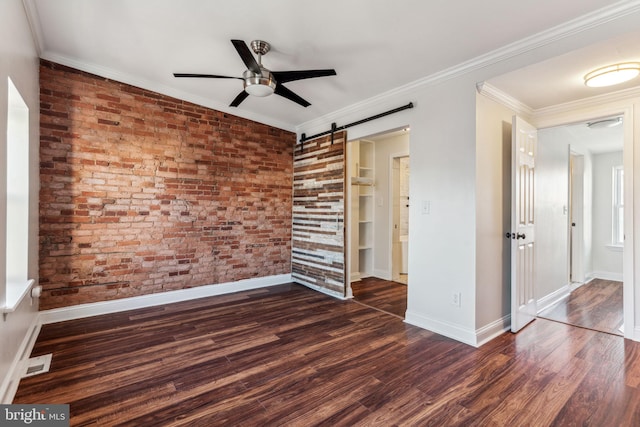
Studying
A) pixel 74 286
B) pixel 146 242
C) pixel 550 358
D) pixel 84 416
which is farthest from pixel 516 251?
pixel 74 286

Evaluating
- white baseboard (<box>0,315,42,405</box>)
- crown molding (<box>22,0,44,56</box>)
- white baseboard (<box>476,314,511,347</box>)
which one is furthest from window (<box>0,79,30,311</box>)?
white baseboard (<box>476,314,511,347</box>)

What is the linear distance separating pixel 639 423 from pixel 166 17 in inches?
169

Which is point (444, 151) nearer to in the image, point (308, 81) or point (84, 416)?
point (308, 81)

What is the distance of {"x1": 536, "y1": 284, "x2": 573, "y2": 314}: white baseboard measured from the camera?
3715 mm

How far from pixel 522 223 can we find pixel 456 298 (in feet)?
3.44

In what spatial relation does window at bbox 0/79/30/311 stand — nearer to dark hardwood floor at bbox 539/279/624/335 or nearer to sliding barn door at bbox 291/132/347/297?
sliding barn door at bbox 291/132/347/297

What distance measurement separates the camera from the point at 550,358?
2520 mm

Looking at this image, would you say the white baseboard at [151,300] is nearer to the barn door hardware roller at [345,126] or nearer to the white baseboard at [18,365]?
the white baseboard at [18,365]

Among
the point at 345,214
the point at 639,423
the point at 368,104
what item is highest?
the point at 368,104

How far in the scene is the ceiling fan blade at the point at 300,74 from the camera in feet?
8.26

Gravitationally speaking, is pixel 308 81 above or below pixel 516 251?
above

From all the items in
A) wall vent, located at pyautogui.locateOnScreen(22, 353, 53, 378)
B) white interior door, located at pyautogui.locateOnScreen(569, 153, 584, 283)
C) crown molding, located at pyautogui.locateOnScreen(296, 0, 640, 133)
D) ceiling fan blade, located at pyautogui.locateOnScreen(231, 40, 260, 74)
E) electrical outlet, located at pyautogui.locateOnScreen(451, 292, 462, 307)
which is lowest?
wall vent, located at pyautogui.locateOnScreen(22, 353, 53, 378)

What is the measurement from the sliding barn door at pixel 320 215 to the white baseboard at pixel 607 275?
467 cm

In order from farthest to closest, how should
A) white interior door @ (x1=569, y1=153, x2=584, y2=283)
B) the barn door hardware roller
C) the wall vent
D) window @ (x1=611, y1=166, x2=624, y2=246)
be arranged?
1. window @ (x1=611, y1=166, x2=624, y2=246)
2. white interior door @ (x1=569, y1=153, x2=584, y2=283)
3. the barn door hardware roller
4. the wall vent
